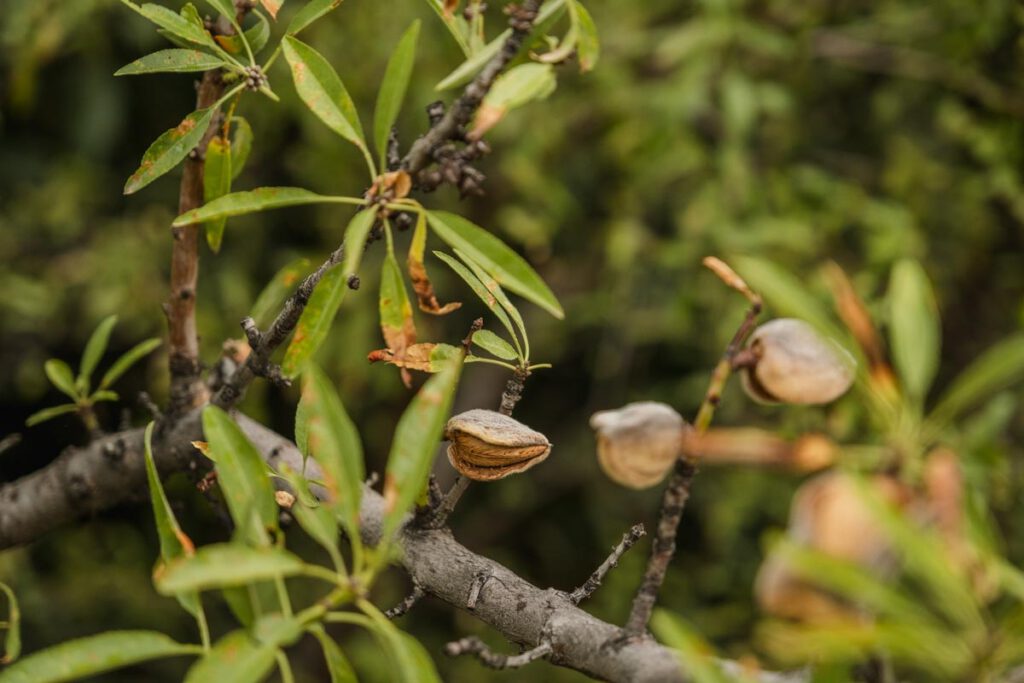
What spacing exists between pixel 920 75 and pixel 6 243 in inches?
55.7

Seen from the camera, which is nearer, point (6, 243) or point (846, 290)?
point (846, 290)

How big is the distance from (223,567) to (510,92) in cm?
20

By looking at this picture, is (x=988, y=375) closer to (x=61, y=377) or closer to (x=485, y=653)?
(x=485, y=653)

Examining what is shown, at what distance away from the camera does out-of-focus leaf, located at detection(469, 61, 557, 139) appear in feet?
1.13

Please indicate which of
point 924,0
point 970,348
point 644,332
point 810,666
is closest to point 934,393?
point 970,348

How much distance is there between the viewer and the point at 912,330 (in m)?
0.33

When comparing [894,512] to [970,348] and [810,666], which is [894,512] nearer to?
[810,666]

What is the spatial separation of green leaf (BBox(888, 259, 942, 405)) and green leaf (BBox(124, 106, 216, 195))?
32 cm

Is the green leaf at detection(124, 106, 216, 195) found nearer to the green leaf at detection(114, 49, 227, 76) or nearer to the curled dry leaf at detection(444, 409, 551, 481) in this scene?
the green leaf at detection(114, 49, 227, 76)

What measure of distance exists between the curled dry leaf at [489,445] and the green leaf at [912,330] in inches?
7.3

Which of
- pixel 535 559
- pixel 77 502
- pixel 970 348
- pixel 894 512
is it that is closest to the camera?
pixel 894 512

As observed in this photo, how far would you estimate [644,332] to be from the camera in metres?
1.50

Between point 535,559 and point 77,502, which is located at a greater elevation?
point 77,502

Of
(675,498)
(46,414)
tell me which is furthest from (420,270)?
(46,414)
